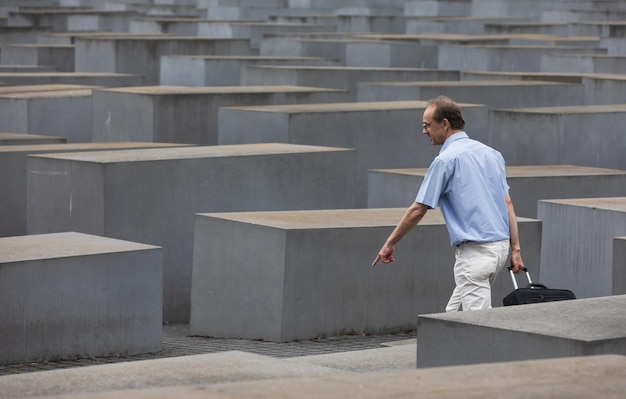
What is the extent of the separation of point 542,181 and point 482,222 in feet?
18.1

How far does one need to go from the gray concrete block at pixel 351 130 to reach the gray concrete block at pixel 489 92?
91.9 inches

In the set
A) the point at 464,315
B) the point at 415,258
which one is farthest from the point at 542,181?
the point at 464,315

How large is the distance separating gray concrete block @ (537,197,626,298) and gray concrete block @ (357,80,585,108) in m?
7.37

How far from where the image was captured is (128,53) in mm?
25891

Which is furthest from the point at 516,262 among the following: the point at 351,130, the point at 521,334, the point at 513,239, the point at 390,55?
the point at 390,55

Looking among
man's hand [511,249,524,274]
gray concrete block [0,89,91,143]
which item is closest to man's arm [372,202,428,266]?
man's hand [511,249,524,274]

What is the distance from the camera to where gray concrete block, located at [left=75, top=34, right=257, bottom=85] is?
25719 millimetres

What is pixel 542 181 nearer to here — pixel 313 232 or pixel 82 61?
pixel 313 232

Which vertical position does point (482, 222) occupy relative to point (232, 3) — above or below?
below

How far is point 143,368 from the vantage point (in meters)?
5.75

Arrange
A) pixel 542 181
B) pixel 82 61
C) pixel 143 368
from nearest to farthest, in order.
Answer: pixel 143 368
pixel 542 181
pixel 82 61

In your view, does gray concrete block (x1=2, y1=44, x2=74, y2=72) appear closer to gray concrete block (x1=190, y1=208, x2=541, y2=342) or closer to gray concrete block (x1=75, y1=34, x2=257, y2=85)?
gray concrete block (x1=75, y1=34, x2=257, y2=85)

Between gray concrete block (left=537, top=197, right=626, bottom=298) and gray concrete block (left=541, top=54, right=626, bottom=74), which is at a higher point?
gray concrete block (left=541, top=54, right=626, bottom=74)

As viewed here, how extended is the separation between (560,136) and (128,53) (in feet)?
40.1
